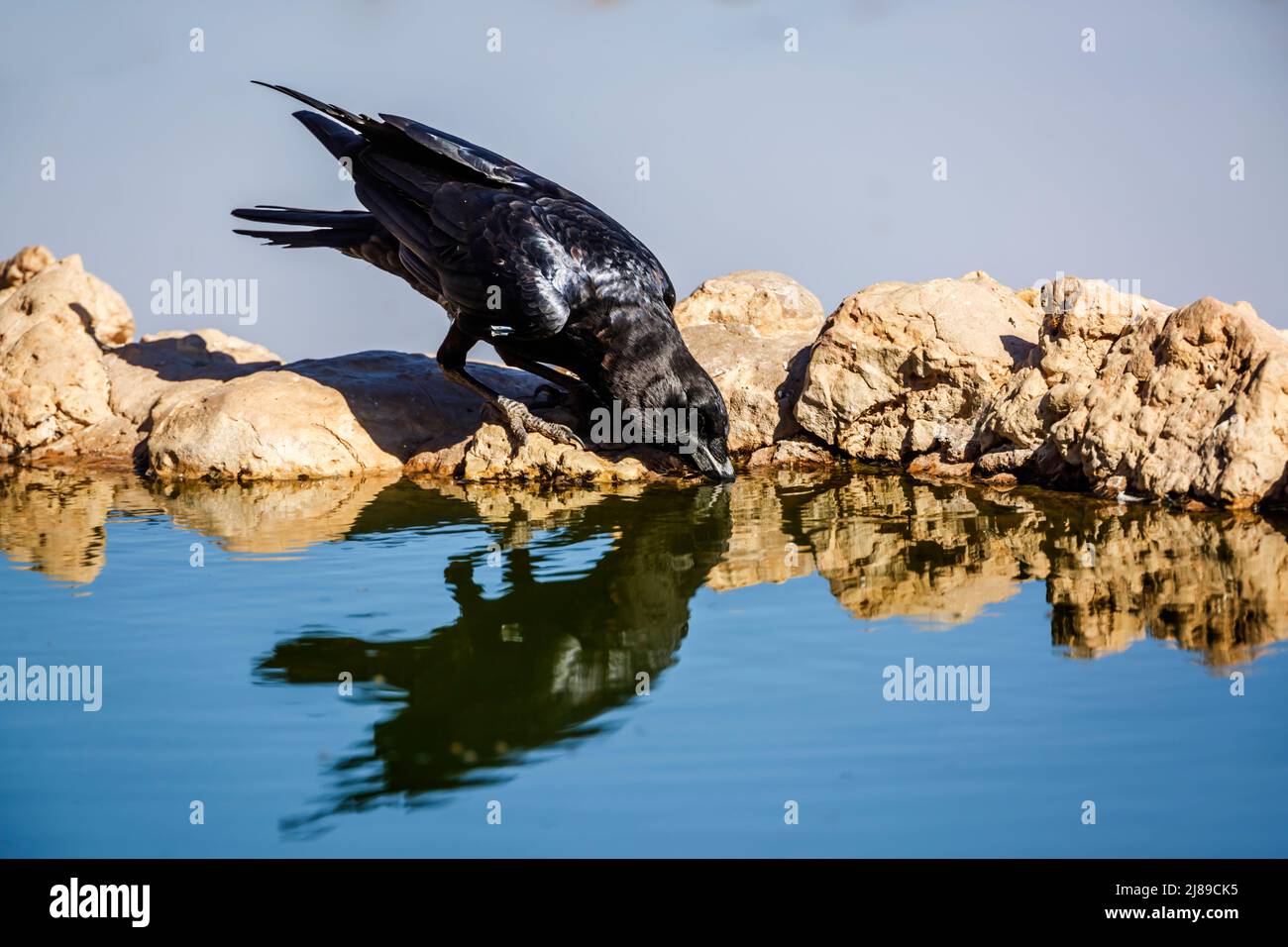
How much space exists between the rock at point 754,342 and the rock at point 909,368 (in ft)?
1.31

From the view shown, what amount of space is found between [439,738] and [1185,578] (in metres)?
3.65

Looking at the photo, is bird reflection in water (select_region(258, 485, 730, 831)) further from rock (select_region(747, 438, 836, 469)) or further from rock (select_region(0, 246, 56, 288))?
rock (select_region(0, 246, 56, 288))

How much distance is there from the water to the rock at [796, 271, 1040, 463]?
5.78 ft

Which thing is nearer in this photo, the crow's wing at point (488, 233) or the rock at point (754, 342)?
the crow's wing at point (488, 233)

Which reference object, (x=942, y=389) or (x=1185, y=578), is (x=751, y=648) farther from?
(x=942, y=389)

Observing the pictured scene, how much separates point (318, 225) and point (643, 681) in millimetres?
6478

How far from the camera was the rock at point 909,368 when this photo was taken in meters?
9.38

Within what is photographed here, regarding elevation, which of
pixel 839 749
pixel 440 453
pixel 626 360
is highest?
pixel 626 360

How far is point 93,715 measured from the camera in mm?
4363

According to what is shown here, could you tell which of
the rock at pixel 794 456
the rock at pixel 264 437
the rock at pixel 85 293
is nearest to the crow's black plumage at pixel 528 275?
the rock at pixel 264 437

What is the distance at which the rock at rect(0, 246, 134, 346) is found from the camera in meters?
12.1

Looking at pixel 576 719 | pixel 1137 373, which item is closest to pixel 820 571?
pixel 576 719

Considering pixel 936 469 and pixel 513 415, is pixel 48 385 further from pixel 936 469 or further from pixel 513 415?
pixel 936 469

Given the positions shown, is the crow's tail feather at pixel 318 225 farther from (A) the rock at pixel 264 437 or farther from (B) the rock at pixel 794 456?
(B) the rock at pixel 794 456
